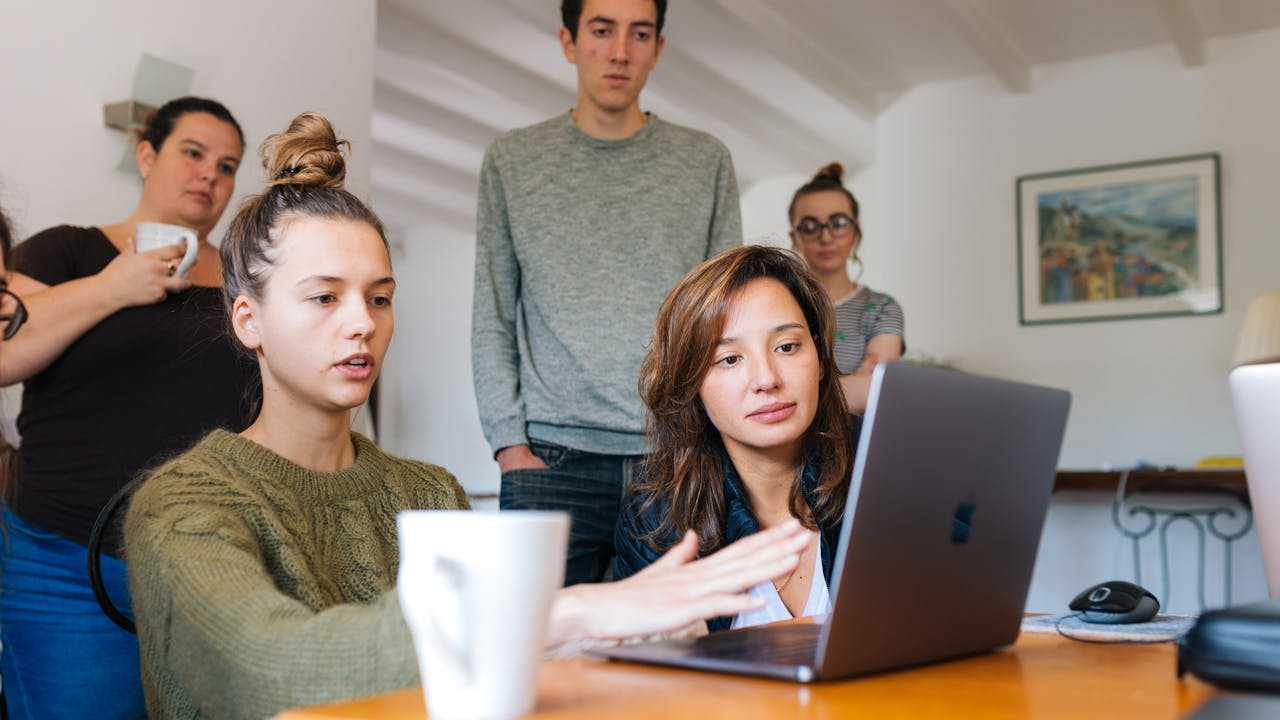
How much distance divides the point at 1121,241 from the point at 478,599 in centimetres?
541

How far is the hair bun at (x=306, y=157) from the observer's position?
4.60 ft

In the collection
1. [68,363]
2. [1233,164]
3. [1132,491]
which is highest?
[1233,164]

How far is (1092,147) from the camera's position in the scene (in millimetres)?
5617

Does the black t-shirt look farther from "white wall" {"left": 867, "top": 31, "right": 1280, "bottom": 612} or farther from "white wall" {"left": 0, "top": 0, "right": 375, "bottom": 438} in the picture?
"white wall" {"left": 867, "top": 31, "right": 1280, "bottom": 612}

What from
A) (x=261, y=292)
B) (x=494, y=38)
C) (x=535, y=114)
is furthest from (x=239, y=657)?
(x=535, y=114)

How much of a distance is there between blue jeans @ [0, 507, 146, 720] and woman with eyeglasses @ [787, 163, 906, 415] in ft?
5.25

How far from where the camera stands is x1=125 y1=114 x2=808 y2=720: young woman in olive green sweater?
2.54ft

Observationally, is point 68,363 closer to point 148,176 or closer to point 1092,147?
point 148,176

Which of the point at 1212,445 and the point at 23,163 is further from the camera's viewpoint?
the point at 1212,445

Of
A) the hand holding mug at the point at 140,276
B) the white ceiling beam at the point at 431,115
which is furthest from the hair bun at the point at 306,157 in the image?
the white ceiling beam at the point at 431,115

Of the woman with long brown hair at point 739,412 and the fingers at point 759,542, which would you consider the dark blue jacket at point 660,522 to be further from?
the fingers at point 759,542

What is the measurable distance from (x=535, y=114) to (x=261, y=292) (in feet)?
17.1

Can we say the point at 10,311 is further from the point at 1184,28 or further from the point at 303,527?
the point at 1184,28

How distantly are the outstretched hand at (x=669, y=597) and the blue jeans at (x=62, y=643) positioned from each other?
3.68ft
